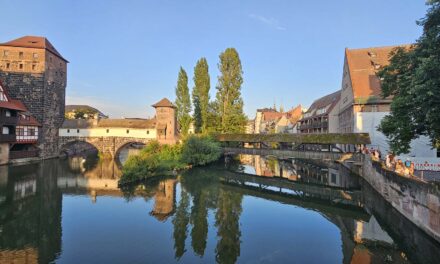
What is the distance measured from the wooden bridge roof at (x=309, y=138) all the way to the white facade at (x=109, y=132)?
846 cm

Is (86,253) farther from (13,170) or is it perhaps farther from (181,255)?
(13,170)

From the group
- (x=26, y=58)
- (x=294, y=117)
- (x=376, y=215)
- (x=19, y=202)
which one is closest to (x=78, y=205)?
(x=19, y=202)

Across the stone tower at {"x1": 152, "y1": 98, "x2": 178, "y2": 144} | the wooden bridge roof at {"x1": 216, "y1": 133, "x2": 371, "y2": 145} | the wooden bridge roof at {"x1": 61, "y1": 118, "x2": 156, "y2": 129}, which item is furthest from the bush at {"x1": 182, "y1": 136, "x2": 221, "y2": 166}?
the wooden bridge roof at {"x1": 61, "y1": 118, "x2": 156, "y2": 129}

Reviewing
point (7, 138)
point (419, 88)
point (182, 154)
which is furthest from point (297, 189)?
point (7, 138)

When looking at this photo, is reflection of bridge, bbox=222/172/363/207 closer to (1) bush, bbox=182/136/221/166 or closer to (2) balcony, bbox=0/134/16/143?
(1) bush, bbox=182/136/221/166

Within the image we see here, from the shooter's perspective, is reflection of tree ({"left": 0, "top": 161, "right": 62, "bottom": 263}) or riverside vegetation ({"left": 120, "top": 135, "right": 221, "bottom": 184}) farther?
riverside vegetation ({"left": 120, "top": 135, "right": 221, "bottom": 184})

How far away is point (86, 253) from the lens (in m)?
8.16

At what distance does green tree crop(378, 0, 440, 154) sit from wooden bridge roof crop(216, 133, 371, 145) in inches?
386

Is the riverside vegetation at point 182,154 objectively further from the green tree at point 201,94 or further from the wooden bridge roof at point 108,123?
the wooden bridge roof at point 108,123

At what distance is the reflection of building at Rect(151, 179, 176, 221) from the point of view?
1249cm

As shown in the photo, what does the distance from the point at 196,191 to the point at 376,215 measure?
960cm

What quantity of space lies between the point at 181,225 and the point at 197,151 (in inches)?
637

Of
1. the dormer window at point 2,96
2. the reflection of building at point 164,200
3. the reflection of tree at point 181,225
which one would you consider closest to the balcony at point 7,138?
the dormer window at point 2,96

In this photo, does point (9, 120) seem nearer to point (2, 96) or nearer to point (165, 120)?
point (2, 96)
